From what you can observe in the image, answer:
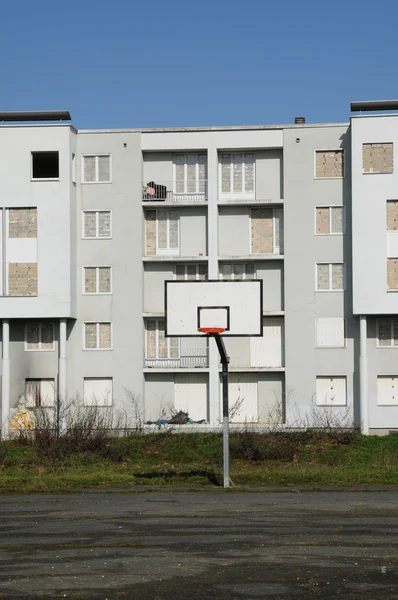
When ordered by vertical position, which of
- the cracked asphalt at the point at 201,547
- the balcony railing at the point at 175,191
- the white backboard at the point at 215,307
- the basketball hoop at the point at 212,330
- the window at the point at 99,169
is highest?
the window at the point at 99,169

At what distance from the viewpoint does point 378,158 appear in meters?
45.1

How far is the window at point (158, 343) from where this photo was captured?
4766cm

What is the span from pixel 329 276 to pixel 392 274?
3.21 metres

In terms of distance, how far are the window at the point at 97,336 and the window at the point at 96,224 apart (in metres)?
4.24

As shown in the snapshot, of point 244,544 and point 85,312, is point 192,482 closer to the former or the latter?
point 244,544

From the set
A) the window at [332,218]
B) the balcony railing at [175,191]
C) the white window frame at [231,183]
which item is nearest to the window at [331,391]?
the window at [332,218]

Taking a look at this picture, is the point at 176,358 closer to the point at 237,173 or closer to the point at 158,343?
the point at 158,343

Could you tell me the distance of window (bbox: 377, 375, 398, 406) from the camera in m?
46.0

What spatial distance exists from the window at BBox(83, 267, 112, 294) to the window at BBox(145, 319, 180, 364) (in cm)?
260

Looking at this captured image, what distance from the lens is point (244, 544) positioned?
1664 cm

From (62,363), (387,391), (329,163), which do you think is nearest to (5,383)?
(62,363)

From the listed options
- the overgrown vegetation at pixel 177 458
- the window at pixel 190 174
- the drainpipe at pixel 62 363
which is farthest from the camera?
the window at pixel 190 174

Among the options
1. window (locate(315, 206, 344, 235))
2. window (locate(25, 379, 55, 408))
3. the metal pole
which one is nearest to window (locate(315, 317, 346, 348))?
window (locate(315, 206, 344, 235))

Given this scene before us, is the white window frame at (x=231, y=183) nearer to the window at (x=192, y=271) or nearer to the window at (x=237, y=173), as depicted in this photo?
the window at (x=237, y=173)
